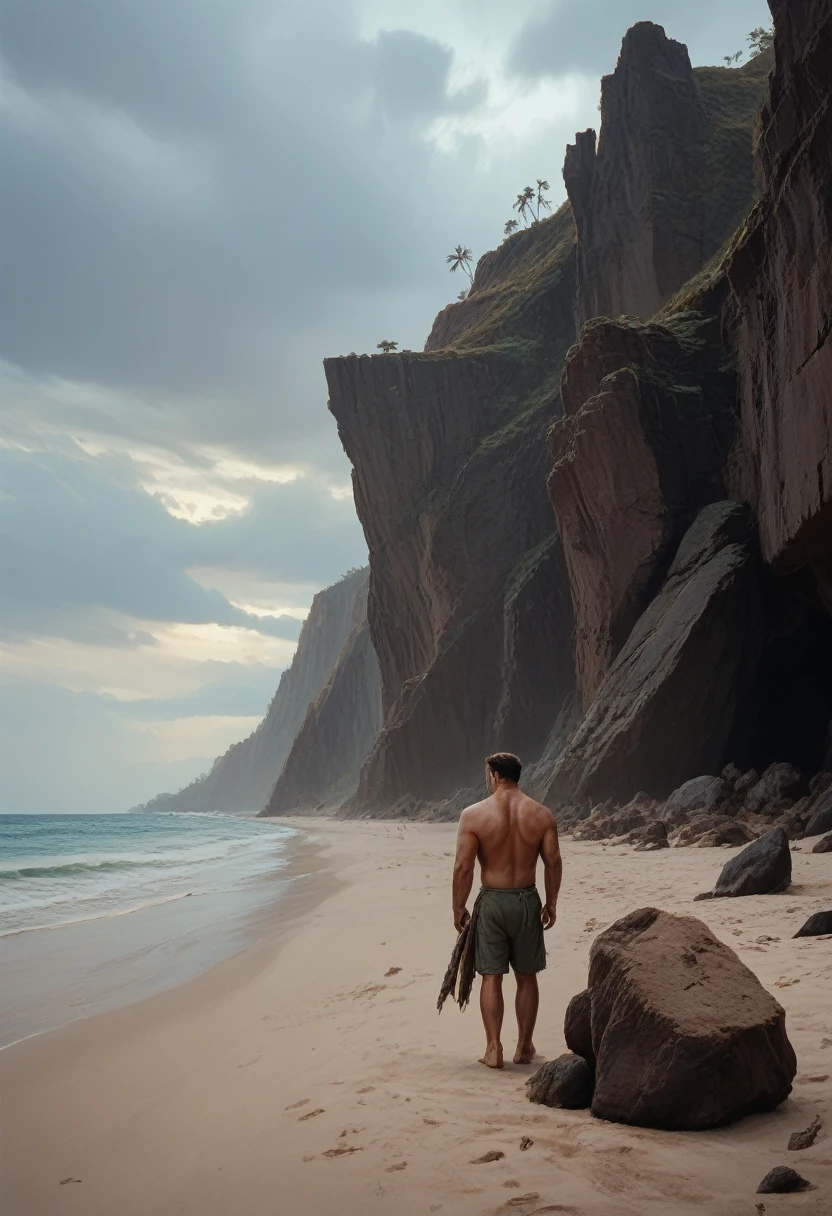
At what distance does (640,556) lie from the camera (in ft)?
84.6

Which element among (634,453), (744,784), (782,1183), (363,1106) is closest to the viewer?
(782,1183)

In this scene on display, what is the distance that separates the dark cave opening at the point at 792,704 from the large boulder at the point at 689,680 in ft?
3.10

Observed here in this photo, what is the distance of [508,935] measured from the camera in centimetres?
496

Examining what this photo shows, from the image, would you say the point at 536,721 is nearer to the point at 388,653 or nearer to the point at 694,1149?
the point at 388,653

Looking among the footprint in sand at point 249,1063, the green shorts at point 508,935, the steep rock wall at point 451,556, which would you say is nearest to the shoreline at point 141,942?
the footprint in sand at point 249,1063

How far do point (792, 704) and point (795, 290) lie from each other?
11.7 meters

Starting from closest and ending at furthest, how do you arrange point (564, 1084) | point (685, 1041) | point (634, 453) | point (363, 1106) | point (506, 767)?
point (685, 1041) → point (564, 1084) → point (363, 1106) → point (506, 767) → point (634, 453)

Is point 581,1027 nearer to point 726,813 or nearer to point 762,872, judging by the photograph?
point 762,872

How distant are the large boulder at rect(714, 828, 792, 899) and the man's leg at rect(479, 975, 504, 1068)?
13.8 feet

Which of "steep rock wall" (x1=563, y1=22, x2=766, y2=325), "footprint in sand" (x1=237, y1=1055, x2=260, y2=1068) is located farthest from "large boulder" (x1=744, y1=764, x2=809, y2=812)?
"steep rock wall" (x1=563, y1=22, x2=766, y2=325)

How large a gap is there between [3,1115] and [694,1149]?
160 inches

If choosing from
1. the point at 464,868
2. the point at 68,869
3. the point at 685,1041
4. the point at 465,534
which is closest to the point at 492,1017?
the point at 464,868

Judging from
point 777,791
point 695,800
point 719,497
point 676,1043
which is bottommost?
point 676,1043

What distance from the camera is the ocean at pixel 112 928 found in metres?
8.38
